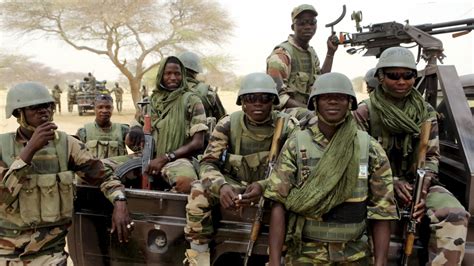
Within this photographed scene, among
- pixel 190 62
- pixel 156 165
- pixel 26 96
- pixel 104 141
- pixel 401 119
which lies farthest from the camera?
pixel 190 62

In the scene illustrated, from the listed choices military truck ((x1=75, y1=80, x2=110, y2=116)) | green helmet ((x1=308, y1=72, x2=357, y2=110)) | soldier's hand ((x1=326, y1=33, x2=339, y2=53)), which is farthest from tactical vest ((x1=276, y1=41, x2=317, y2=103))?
military truck ((x1=75, y1=80, x2=110, y2=116))

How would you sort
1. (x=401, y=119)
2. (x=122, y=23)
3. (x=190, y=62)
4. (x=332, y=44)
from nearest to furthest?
(x=401, y=119), (x=332, y=44), (x=190, y=62), (x=122, y=23)

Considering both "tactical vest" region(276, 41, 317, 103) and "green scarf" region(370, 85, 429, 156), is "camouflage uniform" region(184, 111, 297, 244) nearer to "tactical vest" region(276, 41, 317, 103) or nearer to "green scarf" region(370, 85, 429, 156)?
"green scarf" region(370, 85, 429, 156)

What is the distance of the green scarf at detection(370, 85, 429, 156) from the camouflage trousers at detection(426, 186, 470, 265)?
Answer: 1.86ft

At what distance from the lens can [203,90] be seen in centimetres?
517

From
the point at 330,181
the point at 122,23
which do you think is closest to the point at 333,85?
the point at 330,181

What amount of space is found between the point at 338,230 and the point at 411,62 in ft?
4.02

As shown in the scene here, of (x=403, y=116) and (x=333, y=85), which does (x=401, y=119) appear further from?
(x=333, y=85)

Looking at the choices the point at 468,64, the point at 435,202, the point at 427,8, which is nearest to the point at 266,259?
the point at 435,202

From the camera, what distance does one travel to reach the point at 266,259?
3.43 metres

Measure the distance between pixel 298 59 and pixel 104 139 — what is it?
7.13 ft

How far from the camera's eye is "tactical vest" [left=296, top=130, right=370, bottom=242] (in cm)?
263

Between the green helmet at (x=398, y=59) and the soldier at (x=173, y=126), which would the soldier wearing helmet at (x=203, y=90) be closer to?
the soldier at (x=173, y=126)

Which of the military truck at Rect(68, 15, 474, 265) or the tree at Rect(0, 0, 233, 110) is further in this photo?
the tree at Rect(0, 0, 233, 110)
